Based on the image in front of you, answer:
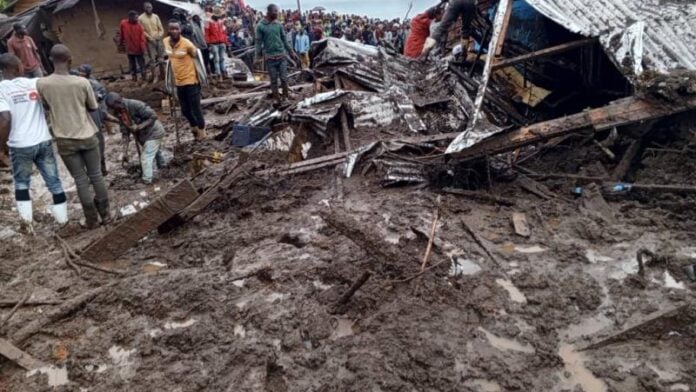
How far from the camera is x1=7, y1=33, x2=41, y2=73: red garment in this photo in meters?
8.74

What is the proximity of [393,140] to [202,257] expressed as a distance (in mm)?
3249

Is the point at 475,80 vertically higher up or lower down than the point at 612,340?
higher up

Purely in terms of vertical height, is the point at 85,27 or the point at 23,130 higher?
the point at 85,27

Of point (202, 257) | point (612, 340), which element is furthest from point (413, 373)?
point (202, 257)

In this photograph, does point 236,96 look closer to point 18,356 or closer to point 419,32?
point 419,32

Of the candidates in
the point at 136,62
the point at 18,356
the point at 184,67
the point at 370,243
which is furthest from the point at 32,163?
the point at 136,62

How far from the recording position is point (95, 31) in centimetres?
1255

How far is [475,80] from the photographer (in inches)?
325

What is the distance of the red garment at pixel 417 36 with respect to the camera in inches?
404

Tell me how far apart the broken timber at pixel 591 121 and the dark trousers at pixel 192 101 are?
476 cm

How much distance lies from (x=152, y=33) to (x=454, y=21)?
730cm

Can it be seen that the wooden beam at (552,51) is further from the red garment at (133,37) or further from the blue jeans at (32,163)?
the red garment at (133,37)

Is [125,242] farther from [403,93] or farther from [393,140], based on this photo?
[403,93]

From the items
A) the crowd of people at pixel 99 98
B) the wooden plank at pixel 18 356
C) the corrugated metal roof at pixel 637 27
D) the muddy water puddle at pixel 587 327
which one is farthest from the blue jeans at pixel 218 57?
the muddy water puddle at pixel 587 327
